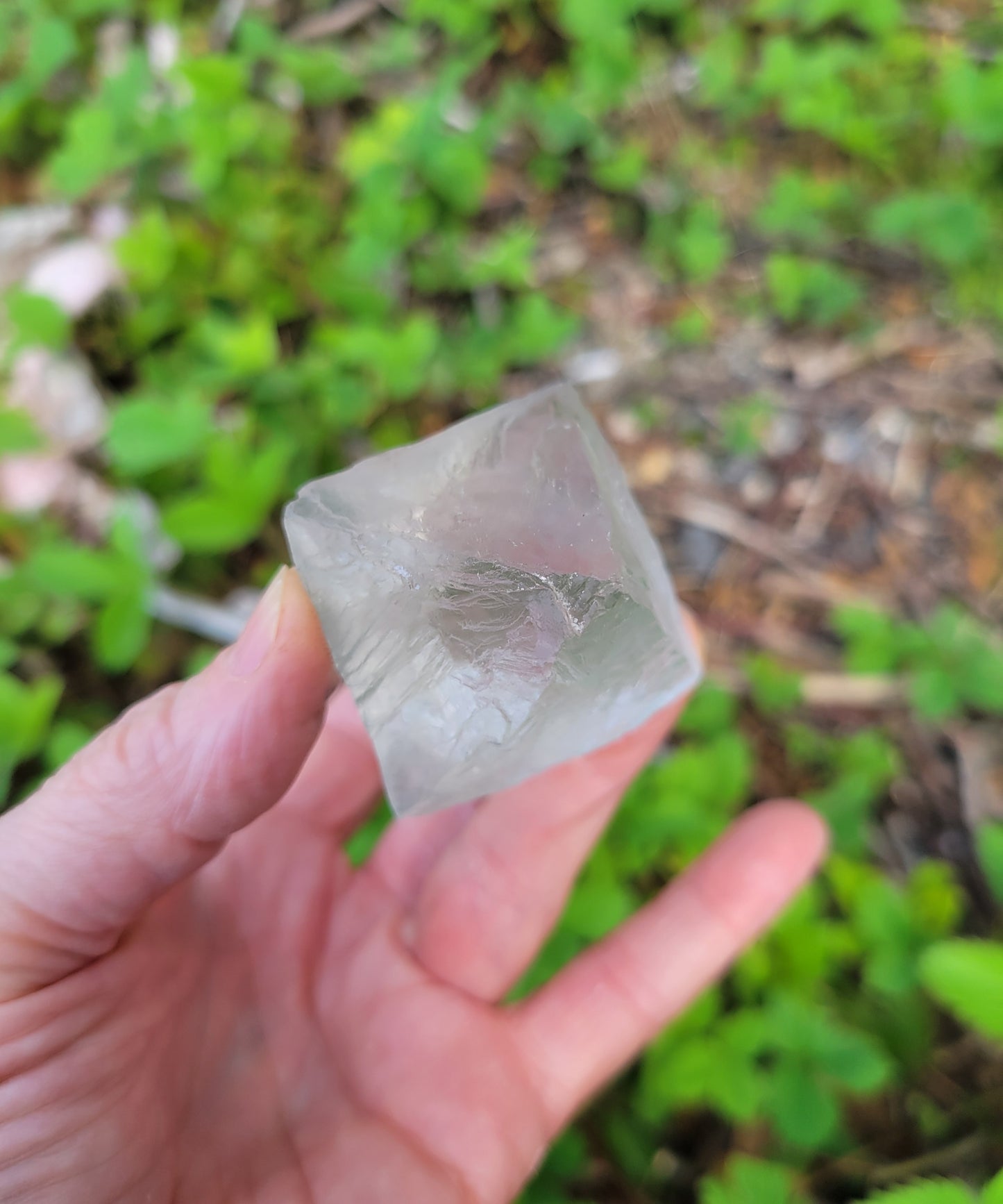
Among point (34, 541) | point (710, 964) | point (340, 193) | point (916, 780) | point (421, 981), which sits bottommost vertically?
point (916, 780)

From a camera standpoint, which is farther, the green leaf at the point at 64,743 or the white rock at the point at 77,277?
the white rock at the point at 77,277

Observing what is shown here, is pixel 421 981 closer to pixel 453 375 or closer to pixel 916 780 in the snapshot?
A: pixel 916 780

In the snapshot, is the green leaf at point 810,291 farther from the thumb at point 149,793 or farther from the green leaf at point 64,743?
the green leaf at point 64,743

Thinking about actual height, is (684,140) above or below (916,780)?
above

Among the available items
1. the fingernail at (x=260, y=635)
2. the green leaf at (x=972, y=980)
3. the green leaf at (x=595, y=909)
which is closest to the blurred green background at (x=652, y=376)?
the green leaf at (x=595, y=909)

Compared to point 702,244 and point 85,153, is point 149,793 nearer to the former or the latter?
point 85,153

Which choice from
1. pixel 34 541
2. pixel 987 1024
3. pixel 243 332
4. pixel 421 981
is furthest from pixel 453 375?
pixel 987 1024

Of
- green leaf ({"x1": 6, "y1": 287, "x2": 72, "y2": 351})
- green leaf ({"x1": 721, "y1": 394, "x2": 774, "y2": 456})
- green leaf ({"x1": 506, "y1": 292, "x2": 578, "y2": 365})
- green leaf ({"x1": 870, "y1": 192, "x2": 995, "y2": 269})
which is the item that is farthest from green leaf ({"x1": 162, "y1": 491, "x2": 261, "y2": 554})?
green leaf ({"x1": 870, "y1": 192, "x2": 995, "y2": 269})

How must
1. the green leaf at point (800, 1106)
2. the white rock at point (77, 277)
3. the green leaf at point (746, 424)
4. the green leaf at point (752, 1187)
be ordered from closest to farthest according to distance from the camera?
the green leaf at point (752, 1187) < the green leaf at point (800, 1106) < the white rock at point (77, 277) < the green leaf at point (746, 424)
